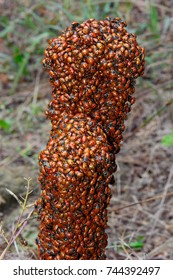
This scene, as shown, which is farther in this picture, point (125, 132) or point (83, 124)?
point (125, 132)

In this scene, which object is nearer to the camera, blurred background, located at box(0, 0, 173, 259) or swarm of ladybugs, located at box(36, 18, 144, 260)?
swarm of ladybugs, located at box(36, 18, 144, 260)

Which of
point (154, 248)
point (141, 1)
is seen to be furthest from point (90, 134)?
point (141, 1)

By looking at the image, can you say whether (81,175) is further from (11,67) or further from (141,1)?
(141,1)

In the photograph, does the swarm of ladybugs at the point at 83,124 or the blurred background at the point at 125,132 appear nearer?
the swarm of ladybugs at the point at 83,124

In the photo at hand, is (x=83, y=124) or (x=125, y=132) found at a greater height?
(x=83, y=124)
